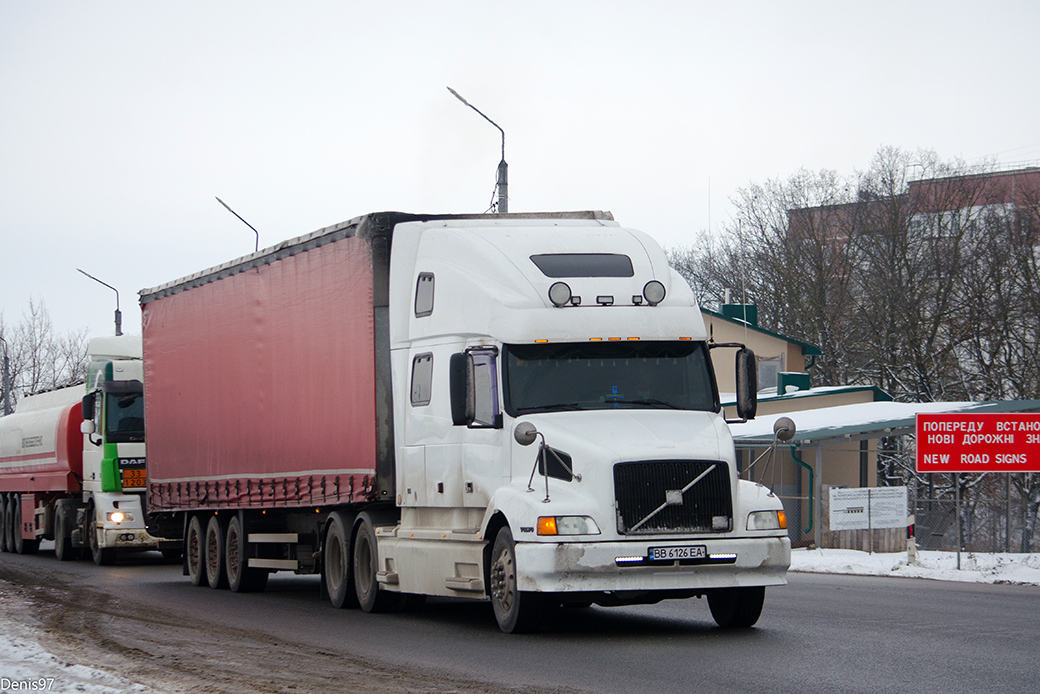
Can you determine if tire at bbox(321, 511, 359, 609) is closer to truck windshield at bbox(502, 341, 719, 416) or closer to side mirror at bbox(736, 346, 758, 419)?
truck windshield at bbox(502, 341, 719, 416)

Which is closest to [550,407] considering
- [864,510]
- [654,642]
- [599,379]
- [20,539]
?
[599,379]

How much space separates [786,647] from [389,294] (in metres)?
5.85

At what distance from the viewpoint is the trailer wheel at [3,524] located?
1369 inches

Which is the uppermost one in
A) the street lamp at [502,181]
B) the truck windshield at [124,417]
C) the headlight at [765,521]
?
the street lamp at [502,181]

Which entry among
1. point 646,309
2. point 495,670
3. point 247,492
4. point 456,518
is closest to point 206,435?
point 247,492

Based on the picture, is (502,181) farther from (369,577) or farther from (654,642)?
(654,642)

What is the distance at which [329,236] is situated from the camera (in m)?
16.2

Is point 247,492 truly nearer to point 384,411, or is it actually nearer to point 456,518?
point 384,411

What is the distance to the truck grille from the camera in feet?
39.7

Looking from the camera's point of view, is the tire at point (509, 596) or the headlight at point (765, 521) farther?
the headlight at point (765, 521)

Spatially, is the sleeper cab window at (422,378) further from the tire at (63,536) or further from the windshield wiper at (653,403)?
the tire at (63,536)

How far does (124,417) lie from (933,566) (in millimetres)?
14657

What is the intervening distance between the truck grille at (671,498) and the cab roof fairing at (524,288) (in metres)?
1.46

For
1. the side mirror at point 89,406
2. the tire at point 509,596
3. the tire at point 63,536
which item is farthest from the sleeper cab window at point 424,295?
the tire at point 63,536
